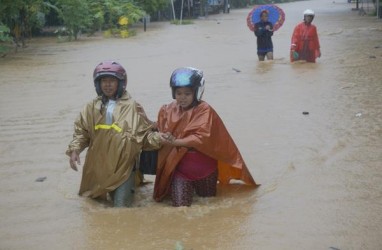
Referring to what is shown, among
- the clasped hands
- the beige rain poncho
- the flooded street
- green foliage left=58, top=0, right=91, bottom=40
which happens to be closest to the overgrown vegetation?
green foliage left=58, top=0, right=91, bottom=40

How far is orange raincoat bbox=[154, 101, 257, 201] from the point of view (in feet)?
15.7

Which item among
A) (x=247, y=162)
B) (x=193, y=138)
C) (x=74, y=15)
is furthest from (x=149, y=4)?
(x=193, y=138)

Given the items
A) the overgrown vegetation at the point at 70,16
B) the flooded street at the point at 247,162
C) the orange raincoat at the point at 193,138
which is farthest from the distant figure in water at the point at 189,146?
the overgrown vegetation at the point at 70,16

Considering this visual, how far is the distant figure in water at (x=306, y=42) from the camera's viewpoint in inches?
544

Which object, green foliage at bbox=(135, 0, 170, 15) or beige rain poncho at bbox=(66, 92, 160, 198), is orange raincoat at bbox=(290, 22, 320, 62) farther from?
green foliage at bbox=(135, 0, 170, 15)

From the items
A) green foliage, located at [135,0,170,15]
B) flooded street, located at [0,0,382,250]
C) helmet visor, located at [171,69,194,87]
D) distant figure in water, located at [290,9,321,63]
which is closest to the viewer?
flooded street, located at [0,0,382,250]

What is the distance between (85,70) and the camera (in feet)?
46.0

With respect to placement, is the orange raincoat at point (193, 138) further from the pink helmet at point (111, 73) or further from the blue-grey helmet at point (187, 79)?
the pink helmet at point (111, 73)

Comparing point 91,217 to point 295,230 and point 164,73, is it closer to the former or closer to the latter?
point 295,230

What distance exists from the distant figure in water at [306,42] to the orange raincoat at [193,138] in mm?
9310

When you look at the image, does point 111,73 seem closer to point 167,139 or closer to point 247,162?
point 167,139

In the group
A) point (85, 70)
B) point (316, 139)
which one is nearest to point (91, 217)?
point (316, 139)

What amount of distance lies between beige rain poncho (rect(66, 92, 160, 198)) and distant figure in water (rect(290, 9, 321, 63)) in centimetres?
959

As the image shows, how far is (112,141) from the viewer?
4.82 m
